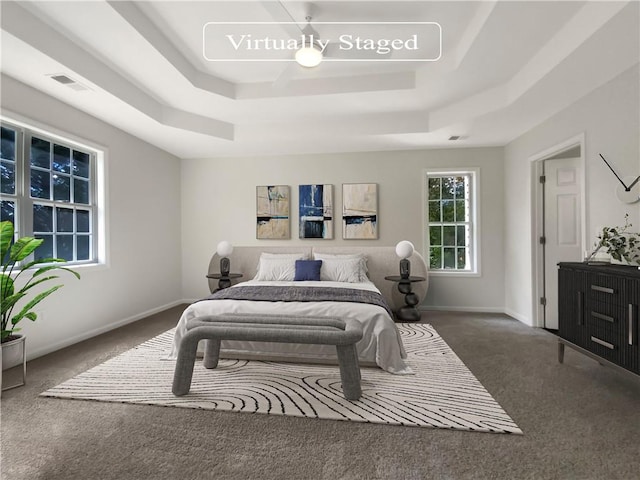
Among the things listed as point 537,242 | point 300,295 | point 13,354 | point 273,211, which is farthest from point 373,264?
point 13,354

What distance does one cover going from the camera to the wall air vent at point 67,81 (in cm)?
290

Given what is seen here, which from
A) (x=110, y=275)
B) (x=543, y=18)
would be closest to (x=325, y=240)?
(x=110, y=275)

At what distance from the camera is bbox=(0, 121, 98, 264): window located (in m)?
3.10

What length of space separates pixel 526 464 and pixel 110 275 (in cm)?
434

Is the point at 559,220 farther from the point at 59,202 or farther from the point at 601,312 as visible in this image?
the point at 59,202

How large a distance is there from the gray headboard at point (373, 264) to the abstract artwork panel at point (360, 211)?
28 centimetres

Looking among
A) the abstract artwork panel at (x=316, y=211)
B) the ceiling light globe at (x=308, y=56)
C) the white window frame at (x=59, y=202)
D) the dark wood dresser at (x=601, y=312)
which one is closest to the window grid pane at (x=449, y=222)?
the abstract artwork panel at (x=316, y=211)

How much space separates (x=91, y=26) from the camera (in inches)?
101

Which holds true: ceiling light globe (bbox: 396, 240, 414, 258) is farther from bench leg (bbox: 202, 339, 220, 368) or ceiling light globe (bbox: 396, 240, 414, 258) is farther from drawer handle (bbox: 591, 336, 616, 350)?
bench leg (bbox: 202, 339, 220, 368)

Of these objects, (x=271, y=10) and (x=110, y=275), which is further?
(x=110, y=275)

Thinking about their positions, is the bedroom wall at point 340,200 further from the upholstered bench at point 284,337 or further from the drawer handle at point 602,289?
the upholstered bench at point 284,337

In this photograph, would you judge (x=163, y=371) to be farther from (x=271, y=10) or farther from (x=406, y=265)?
(x=406, y=265)

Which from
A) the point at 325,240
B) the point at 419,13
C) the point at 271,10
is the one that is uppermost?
the point at 419,13

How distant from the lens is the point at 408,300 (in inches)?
178
